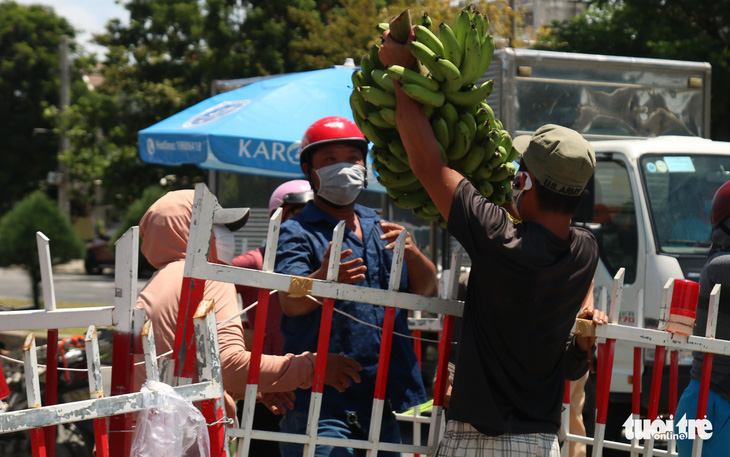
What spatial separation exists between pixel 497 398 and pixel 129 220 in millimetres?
18010

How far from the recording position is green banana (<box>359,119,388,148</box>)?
2.64 m

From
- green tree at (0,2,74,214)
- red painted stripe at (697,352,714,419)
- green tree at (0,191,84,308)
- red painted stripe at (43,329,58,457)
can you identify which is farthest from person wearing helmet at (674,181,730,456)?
green tree at (0,2,74,214)

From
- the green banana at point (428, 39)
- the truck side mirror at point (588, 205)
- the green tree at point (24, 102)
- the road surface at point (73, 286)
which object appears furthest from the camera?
the green tree at point (24, 102)

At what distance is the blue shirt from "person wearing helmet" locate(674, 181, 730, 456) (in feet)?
4.06

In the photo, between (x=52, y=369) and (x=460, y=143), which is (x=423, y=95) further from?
(x=52, y=369)

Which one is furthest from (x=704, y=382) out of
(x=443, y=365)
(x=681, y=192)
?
(x=681, y=192)

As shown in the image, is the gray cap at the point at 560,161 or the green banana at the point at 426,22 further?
the green banana at the point at 426,22

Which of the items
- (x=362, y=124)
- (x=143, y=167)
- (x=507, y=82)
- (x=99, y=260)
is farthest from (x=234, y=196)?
(x=99, y=260)

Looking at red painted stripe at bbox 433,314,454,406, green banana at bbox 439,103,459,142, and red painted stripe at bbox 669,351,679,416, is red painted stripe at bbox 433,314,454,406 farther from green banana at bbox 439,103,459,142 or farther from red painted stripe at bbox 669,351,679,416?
red painted stripe at bbox 669,351,679,416

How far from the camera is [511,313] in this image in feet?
7.79

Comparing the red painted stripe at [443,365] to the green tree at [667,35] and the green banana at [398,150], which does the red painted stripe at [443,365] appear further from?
the green tree at [667,35]

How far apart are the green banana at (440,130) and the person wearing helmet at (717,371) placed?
1633mm

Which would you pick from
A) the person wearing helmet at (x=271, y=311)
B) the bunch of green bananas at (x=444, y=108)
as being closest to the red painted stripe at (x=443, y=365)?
the bunch of green bananas at (x=444, y=108)

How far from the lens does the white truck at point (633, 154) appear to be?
6422 mm
